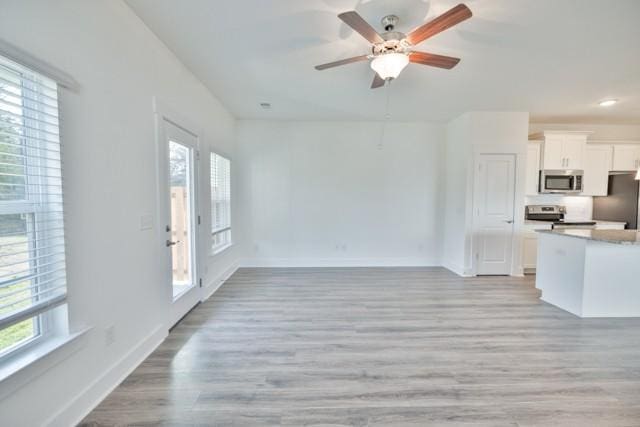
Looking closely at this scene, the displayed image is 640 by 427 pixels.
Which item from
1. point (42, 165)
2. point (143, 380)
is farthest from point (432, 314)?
point (42, 165)

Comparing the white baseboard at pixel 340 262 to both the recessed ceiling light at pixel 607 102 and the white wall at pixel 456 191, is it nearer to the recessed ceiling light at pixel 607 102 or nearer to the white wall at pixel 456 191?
the white wall at pixel 456 191

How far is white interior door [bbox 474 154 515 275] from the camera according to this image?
4.50 meters

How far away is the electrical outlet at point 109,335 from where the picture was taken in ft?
6.06

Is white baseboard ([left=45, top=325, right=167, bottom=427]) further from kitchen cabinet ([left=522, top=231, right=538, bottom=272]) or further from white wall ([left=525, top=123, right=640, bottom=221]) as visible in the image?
white wall ([left=525, top=123, right=640, bottom=221])

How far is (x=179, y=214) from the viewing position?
3.01 m

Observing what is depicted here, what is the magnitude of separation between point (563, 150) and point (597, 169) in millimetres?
821

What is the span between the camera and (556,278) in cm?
336

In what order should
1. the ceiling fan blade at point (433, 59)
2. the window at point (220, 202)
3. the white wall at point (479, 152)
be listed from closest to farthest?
the ceiling fan blade at point (433, 59), the window at point (220, 202), the white wall at point (479, 152)

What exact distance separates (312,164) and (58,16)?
3.81 metres

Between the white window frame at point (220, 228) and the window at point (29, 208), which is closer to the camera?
the window at point (29, 208)

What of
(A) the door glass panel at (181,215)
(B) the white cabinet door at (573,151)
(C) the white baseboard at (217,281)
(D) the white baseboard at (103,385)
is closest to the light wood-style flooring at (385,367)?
(D) the white baseboard at (103,385)

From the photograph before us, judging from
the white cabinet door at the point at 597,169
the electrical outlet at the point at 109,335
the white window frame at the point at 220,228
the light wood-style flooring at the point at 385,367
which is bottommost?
the light wood-style flooring at the point at 385,367

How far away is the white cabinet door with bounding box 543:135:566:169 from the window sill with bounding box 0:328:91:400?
6.38 meters

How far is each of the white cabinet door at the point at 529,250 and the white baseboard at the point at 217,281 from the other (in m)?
5.04
